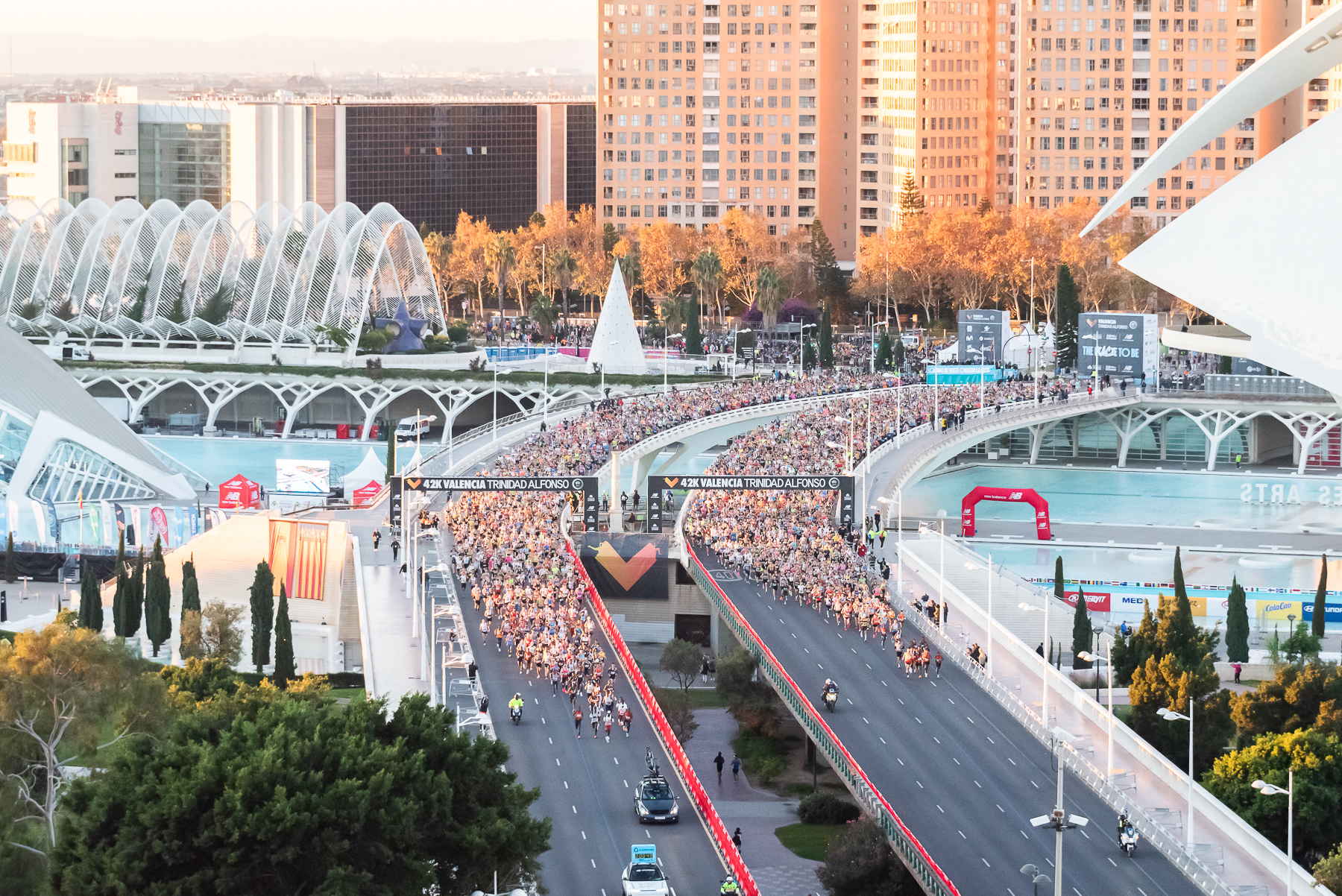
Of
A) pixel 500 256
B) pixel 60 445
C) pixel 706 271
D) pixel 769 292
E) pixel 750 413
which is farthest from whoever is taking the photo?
pixel 500 256

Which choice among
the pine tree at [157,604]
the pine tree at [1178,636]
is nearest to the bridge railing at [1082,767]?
the pine tree at [1178,636]

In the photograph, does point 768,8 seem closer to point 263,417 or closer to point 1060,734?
point 263,417

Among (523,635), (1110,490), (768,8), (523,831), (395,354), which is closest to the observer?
(523,831)

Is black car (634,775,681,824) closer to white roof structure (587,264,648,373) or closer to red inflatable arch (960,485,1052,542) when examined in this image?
red inflatable arch (960,485,1052,542)

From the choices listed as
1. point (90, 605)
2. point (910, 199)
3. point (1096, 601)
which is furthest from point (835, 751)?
point (910, 199)

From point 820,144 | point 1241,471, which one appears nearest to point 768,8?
point 820,144

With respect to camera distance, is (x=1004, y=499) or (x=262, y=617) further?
(x=1004, y=499)

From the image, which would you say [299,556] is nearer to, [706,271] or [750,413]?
[750,413]
